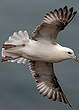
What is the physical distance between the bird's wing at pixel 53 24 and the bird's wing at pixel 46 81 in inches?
55.7

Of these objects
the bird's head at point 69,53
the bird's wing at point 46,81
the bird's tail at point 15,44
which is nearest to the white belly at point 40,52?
the bird's tail at point 15,44

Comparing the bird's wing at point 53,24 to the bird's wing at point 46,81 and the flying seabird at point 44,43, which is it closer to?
the flying seabird at point 44,43

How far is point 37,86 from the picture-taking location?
15875mm

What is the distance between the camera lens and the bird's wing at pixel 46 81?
15535mm

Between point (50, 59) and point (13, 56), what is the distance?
1.24m

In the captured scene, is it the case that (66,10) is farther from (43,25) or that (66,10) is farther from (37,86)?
(37,86)

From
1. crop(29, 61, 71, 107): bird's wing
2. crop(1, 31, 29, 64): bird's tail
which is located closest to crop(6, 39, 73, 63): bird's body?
crop(1, 31, 29, 64): bird's tail

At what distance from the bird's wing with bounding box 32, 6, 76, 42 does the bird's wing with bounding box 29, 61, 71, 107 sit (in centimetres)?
141

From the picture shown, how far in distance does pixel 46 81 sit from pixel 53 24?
2.57m

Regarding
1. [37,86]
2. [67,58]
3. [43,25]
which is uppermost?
[43,25]

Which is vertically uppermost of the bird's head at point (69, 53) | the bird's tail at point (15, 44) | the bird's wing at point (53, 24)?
the bird's wing at point (53, 24)

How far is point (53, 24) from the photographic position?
1405 cm

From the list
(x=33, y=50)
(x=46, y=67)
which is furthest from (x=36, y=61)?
(x=33, y=50)

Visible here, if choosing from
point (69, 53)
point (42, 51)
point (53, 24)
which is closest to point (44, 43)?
point (42, 51)
